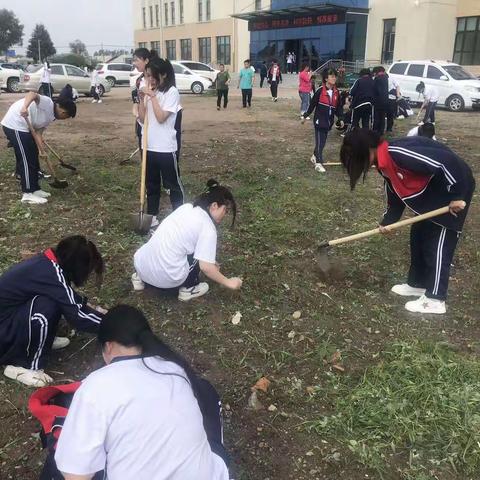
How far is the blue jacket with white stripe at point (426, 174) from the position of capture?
3.19 m

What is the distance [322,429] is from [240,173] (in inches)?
195

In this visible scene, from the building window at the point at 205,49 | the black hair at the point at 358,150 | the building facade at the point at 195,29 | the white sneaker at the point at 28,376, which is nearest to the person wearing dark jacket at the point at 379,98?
the black hair at the point at 358,150

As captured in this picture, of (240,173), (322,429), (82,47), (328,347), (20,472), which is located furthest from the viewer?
(82,47)

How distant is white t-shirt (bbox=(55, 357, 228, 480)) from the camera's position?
1.51m

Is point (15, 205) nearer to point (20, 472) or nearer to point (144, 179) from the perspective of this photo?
point (144, 179)

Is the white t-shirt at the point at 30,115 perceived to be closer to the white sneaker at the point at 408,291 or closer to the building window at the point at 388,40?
the white sneaker at the point at 408,291

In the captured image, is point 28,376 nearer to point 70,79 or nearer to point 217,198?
point 217,198

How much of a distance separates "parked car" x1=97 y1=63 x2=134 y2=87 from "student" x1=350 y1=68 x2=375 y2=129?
58.1 ft

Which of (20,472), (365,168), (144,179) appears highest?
(365,168)

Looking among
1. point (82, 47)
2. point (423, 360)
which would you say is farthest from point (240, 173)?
point (82, 47)

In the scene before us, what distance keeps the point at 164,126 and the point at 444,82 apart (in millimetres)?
13418

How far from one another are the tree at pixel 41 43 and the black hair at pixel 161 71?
67943mm

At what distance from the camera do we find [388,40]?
91.4 feet

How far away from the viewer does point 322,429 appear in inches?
100
